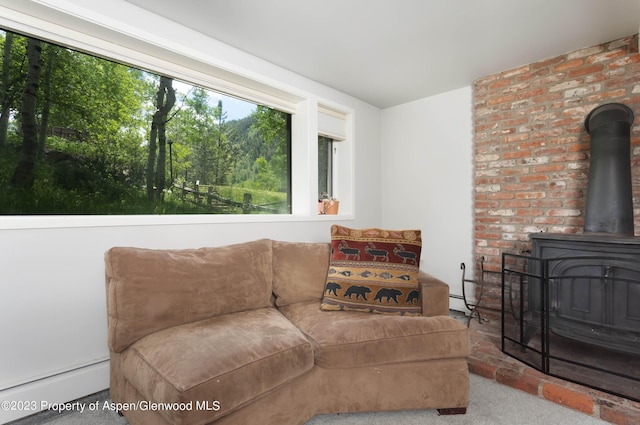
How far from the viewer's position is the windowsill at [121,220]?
163cm

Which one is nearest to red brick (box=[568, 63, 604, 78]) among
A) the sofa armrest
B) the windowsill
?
the sofa armrest

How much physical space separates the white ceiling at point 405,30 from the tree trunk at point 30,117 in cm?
70

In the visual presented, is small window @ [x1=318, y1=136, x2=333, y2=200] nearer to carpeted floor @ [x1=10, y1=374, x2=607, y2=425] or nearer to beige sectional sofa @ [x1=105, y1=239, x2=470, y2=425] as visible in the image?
beige sectional sofa @ [x1=105, y1=239, x2=470, y2=425]

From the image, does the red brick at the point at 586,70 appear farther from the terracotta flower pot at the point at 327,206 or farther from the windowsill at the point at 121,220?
the windowsill at the point at 121,220

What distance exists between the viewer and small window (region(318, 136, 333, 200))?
11.6 ft

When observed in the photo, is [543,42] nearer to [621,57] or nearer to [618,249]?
[621,57]

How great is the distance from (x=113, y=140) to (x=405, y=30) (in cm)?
215

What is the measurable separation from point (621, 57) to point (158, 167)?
3517 millimetres

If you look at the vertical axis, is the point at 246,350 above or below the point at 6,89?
below

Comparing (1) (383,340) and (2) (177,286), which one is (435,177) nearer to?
(1) (383,340)

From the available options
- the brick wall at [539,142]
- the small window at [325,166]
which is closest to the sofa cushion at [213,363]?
the small window at [325,166]

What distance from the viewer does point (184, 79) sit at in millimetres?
2379

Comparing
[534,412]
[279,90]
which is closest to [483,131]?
[279,90]

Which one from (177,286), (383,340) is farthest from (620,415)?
(177,286)
